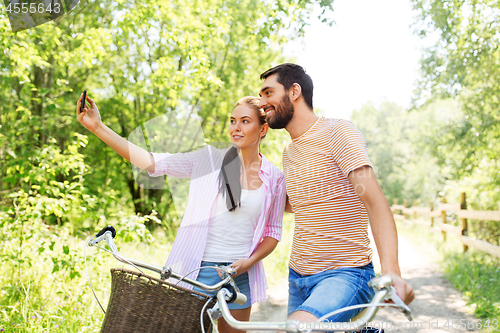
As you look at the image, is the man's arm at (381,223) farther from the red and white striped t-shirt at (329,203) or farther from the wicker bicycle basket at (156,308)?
the wicker bicycle basket at (156,308)

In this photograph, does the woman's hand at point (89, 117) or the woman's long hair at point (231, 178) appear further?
the woman's long hair at point (231, 178)

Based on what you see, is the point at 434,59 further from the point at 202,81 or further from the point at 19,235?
the point at 19,235

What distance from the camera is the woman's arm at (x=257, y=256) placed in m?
2.32

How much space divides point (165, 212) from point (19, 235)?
467 centimetres

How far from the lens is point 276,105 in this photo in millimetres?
2365

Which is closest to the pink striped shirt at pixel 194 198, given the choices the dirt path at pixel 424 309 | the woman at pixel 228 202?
the woman at pixel 228 202

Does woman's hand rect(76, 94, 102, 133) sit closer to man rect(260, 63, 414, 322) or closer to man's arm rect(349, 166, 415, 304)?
man rect(260, 63, 414, 322)

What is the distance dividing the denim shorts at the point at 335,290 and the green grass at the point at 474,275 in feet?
11.6

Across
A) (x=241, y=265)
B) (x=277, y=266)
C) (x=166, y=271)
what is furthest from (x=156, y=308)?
(x=277, y=266)

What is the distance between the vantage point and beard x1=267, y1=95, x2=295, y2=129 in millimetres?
2348

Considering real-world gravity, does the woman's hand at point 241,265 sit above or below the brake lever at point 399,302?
below

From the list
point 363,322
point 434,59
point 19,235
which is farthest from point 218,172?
point 434,59

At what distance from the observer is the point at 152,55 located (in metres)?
9.29

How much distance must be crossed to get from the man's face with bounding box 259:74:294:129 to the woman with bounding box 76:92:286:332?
144 mm
